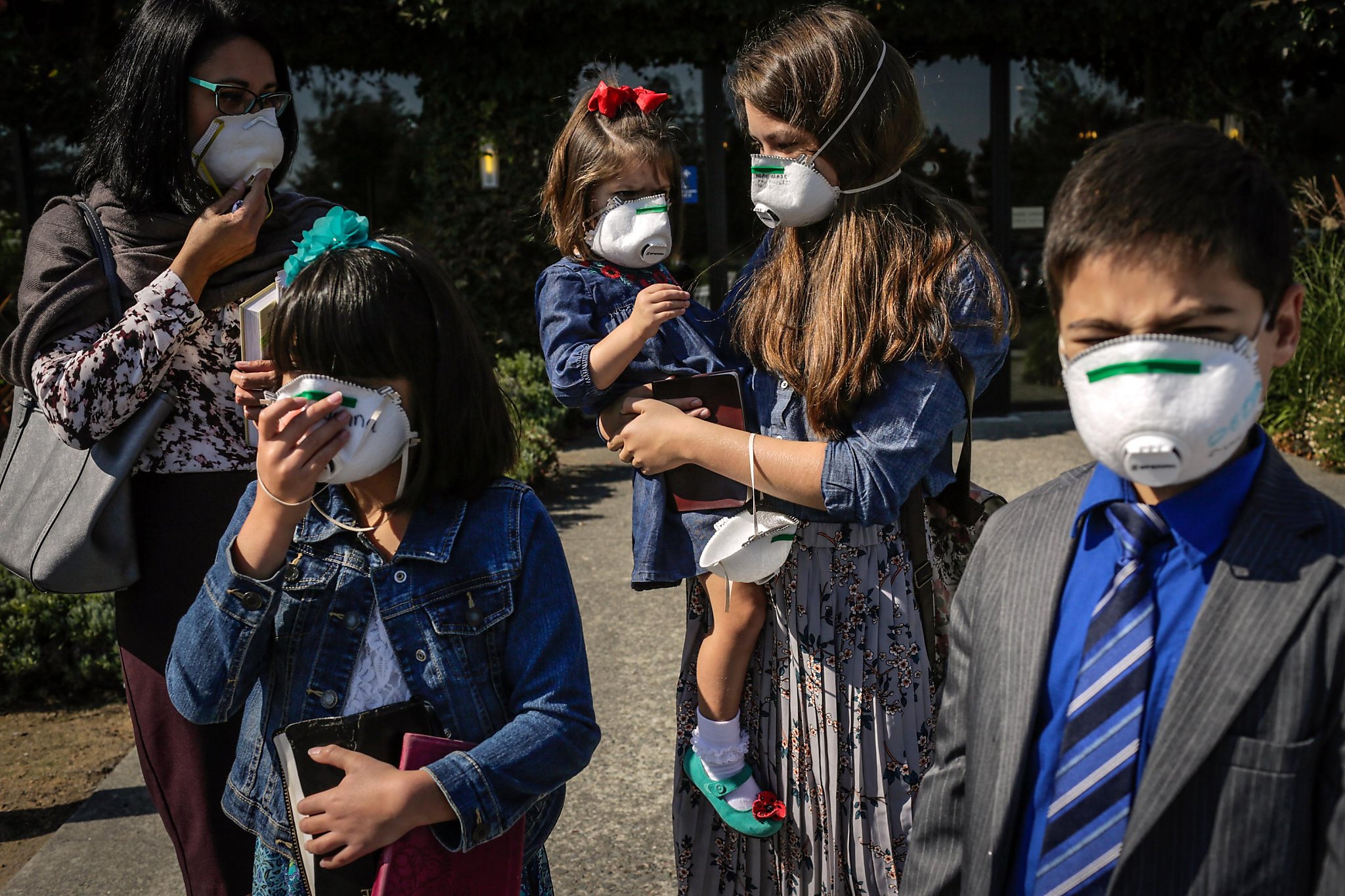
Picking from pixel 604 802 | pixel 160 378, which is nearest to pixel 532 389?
pixel 604 802

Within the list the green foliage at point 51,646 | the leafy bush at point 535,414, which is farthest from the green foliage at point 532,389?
the green foliage at point 51,646

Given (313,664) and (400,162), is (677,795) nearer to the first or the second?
(313,664)

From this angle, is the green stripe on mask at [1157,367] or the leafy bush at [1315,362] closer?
the green stripe on mask at [1157,367]

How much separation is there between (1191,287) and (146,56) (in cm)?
204

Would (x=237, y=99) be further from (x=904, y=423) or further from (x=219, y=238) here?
(x=904, y=423)

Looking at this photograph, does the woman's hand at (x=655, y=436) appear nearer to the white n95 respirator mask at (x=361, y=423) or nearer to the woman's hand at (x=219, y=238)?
the white n95 respirator mask at (x=361, y=423)

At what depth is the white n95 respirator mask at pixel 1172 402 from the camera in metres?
1.21

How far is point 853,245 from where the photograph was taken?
75.0 inches

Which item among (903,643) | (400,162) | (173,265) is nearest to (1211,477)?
(903,643)

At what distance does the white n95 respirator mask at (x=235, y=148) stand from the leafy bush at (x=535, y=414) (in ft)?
13.5

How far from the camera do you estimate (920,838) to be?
1504mm

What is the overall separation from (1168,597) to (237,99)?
6.63 feet

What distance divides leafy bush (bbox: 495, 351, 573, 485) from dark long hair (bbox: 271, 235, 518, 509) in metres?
4.73

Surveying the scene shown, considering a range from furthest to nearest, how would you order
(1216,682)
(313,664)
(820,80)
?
(820,80) < (313,664) < (1216,682)
